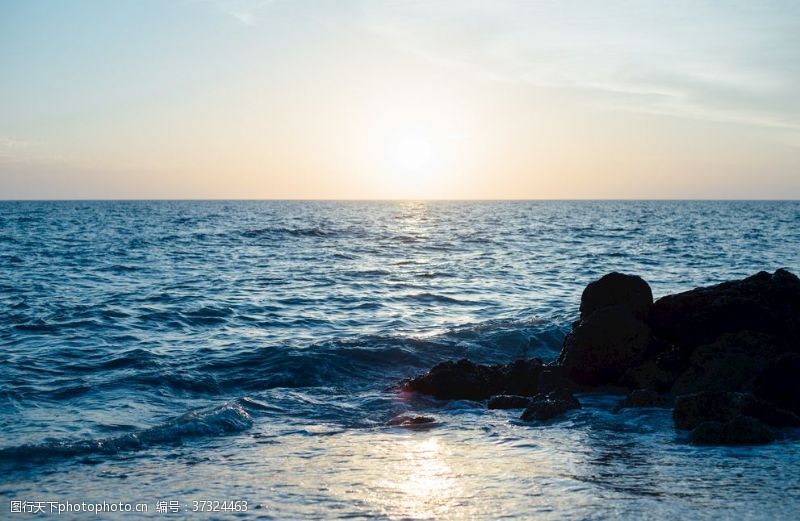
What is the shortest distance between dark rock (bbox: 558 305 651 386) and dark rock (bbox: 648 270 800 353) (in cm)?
59

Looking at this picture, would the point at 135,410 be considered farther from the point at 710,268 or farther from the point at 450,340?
the point at 710,268

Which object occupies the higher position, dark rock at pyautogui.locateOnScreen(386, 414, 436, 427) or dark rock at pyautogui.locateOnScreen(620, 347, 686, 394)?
dark rock at pyautogui.locateOnScreen(620, 347, 686, 394)

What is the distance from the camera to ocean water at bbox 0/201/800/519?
24.0 ft

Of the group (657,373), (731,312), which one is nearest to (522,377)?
(657,373)

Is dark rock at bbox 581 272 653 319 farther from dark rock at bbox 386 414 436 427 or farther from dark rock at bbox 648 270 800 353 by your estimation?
dark rock at bbox 386 414 436 427

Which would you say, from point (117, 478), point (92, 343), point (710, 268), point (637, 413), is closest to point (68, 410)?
point (117, 478)

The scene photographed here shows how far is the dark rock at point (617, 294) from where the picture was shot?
14859 millimetres

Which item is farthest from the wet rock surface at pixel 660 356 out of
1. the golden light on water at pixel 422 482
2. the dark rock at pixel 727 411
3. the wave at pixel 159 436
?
the wave at pixel 159 436

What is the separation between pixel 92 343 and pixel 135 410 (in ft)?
20.8

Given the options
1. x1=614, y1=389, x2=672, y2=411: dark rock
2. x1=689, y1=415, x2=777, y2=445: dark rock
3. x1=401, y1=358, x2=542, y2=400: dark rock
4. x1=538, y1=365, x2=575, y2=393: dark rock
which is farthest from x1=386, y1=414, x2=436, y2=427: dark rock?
x1=689, y1=415, x2=777, y2=445: dark rock

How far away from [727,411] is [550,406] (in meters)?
2.46

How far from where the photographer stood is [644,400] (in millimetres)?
11609

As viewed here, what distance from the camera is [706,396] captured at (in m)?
10.1

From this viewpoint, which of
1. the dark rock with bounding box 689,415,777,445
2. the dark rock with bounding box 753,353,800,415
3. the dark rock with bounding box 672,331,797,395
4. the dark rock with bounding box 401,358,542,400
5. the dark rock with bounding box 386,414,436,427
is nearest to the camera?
the dark rock with bounding box 689,415,777,445
